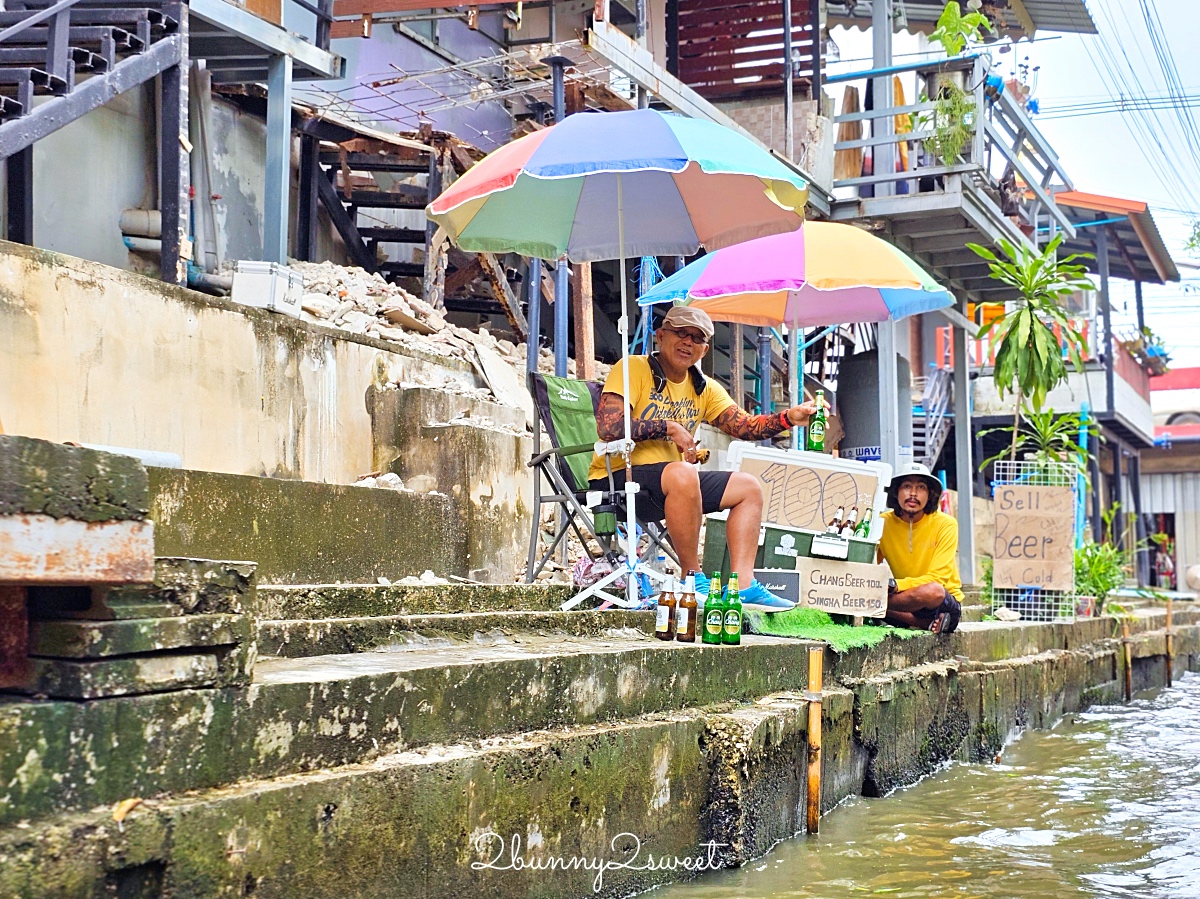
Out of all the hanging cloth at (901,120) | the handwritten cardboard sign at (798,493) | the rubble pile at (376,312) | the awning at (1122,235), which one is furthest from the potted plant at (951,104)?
the awning at (1122,235)

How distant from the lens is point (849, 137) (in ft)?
53.8

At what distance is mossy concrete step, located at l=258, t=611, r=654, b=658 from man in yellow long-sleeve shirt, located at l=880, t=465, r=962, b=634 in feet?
7.66

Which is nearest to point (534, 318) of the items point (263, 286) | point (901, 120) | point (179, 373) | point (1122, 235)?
point (263, 286)

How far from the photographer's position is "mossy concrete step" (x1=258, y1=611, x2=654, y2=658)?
3760 millimetres

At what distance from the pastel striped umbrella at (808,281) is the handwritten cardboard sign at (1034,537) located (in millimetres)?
2223

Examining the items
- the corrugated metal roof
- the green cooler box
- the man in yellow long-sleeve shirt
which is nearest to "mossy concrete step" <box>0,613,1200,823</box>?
the green cooler box

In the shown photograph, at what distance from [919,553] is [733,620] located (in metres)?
2.63

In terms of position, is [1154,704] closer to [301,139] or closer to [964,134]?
[964,134]

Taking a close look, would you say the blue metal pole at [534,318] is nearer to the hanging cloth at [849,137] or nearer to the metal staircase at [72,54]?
the metal staircase at [72,54]

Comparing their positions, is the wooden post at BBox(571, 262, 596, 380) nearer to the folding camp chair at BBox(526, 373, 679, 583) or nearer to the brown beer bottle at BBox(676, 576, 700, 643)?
the folding camp chair at BBox(526, 373, 679, 583)

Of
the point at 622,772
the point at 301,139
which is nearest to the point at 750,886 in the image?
the point at 622,772

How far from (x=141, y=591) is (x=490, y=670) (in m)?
1.10

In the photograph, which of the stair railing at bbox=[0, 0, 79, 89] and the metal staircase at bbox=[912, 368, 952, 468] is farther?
the metal staircase at bbox=[912, 368, 952, 468]

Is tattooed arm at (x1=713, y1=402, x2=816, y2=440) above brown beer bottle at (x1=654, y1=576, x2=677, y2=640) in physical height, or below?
above
